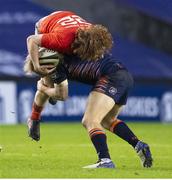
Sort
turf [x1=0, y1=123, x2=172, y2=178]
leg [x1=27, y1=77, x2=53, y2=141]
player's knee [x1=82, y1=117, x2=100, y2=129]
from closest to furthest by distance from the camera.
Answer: turf [x1=0, y1=123, x2=172, y2=178]
player's knee [x1=82, y1=117, x2=100, y2=129]
leg [x1=27, y1=77, x2=53, y2=141]

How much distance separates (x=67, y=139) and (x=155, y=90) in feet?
19.2

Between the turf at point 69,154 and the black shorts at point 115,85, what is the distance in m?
0.88

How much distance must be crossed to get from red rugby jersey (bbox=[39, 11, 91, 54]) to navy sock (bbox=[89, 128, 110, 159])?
3.31ft

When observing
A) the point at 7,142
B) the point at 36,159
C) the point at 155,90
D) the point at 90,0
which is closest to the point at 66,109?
the point at 155,90

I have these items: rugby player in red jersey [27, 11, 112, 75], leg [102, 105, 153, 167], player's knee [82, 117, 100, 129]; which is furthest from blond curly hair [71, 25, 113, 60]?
leg [102, 105, 153, 167]

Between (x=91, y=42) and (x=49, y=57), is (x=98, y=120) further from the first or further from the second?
(x=49, y=57)

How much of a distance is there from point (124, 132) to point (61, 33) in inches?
63.2

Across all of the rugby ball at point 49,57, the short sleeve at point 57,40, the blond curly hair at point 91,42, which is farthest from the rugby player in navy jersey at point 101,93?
the short sleeve at point 57,40

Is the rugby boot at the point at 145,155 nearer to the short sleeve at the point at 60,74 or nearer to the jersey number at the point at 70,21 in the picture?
the short sleeve at the point at 60,74

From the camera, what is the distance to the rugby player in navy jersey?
35.3ft

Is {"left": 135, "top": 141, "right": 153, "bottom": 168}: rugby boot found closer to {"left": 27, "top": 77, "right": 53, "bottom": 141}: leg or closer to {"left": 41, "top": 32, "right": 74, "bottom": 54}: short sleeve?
{"left": 41, "top": 32, "right": 74, "bottom": 54}: short sleeve

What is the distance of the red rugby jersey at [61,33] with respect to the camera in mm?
10750

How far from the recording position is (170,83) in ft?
75.3

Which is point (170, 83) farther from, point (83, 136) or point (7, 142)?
point (7, 142)
